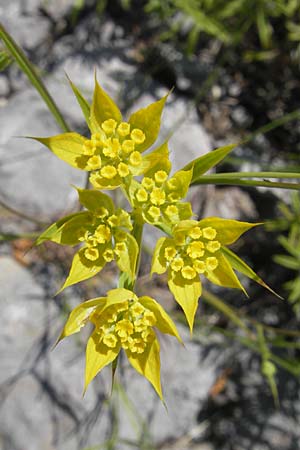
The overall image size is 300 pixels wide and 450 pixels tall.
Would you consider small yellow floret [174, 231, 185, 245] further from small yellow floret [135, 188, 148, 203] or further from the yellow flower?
small yellow floret [135, 188, 148, 203]

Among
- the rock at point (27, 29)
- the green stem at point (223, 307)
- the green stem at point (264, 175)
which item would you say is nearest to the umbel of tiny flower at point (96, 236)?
the green stem at point (264, 175)

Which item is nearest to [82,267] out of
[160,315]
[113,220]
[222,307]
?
[113,220]

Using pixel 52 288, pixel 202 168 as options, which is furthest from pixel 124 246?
pixel 52 288

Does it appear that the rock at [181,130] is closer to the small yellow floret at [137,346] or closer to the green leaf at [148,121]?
the green leaf at [148,121]

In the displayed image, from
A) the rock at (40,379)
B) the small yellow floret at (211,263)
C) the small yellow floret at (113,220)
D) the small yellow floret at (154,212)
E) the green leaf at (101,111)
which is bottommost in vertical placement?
the rock at (40,379)

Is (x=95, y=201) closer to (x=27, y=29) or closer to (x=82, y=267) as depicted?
(x=82, y=267)

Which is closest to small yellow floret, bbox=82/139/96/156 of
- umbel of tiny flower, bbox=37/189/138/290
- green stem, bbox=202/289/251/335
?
umbel of tiny flower, bbox=37/189/138/290
